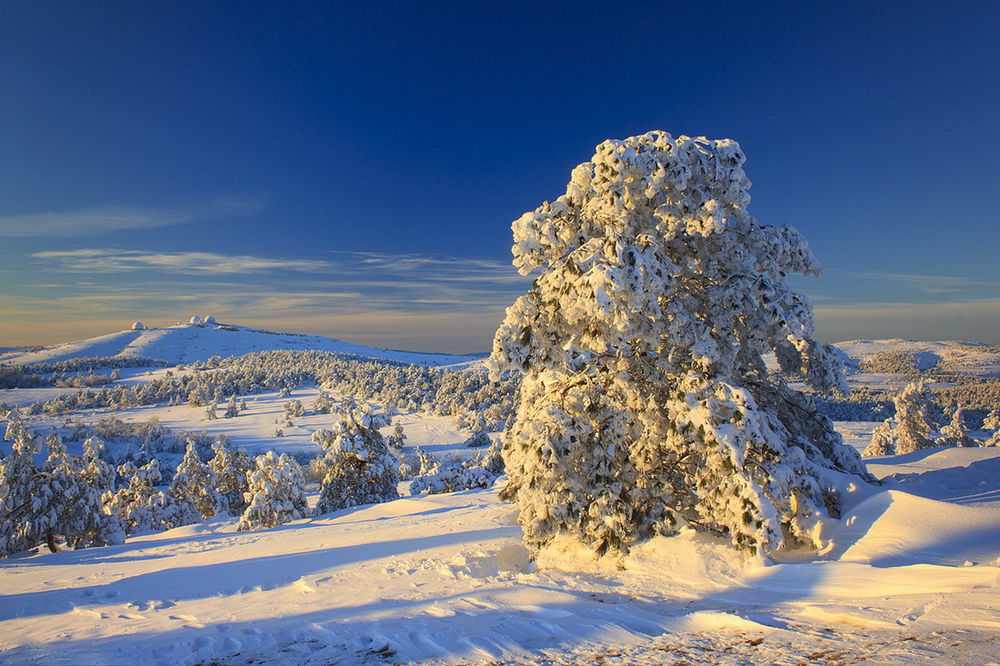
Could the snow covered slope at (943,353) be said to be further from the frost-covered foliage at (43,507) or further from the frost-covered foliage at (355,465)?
the frost-covered foliage at (43,507)

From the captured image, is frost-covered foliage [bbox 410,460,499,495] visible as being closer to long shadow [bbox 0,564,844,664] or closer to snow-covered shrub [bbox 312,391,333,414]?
long shadow [bbox 0,564,844,664]

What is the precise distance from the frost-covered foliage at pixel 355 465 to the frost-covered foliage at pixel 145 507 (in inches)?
567

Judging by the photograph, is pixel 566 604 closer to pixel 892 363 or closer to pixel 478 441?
pixel 478 441

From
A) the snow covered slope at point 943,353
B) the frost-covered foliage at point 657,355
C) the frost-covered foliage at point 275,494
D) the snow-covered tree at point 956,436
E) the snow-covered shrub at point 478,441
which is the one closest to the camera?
the frost-covered foliage at point 657,355

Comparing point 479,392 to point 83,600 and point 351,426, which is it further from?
point 83,600

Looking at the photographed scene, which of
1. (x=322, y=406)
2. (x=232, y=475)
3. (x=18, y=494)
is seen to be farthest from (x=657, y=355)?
(x=322, y=406)

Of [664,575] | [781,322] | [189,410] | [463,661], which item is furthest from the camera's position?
[189,410]

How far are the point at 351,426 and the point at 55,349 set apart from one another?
21410cm

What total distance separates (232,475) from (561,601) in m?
42.5

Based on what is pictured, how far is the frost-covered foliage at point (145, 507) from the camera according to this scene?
32469mm

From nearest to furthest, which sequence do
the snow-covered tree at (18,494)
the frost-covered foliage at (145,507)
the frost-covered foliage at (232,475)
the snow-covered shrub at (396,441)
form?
the snow-covered tree at (18,494)
the frost-covered foliage at (145,507)
the frost-covered foliage at (232,475)
the snow-covered shrub at (396,441)

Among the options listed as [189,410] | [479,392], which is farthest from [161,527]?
[189,410]

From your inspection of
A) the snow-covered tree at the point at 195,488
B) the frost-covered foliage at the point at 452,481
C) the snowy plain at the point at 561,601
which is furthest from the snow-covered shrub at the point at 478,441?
the snowy plain at the point at 561,601

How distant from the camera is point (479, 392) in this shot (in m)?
92.1
